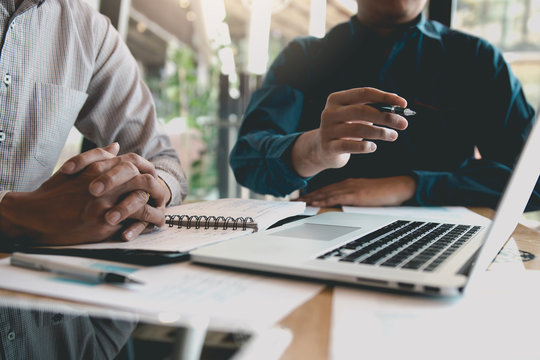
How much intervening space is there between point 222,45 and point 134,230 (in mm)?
3388

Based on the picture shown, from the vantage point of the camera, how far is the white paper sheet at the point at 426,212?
0.89 meters

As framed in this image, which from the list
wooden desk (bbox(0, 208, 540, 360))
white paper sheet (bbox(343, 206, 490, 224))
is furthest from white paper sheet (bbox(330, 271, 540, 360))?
white paper sheet (bbox(343, 206, 490, 224))

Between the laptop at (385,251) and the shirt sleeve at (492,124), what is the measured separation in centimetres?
54

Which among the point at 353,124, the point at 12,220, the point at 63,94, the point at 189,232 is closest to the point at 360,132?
the point at 353,124

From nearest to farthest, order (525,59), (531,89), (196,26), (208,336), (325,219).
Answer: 1. (208,336)
2. (325,219)
3. (531,89)
4. (525,59)
5. (196,26)

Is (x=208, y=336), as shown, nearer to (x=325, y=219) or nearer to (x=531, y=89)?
(x=325, y=219)

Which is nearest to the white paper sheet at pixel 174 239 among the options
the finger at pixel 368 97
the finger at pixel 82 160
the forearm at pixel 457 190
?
the finger at pixel 82 160

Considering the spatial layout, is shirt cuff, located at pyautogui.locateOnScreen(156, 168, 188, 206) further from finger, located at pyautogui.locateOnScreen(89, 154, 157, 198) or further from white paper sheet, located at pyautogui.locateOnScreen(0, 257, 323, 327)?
white paper sheet, located at pyautogui.locateOnScreen(0, 257, 323, 327)

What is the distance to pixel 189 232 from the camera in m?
0.62

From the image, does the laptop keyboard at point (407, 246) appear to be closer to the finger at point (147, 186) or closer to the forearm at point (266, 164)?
the finger at point (147, 186)

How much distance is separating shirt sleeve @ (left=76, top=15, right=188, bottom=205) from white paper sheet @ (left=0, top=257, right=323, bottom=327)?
2.14ft

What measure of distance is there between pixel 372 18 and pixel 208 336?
4.35 ft

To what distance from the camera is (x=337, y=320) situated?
1.07ft

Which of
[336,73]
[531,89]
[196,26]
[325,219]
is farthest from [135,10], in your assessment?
[325,219]
